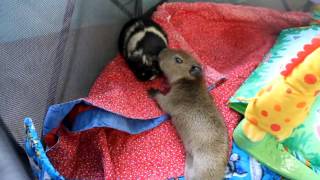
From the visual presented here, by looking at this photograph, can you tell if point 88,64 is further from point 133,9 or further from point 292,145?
point 292,145

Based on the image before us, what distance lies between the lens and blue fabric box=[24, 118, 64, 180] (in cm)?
122

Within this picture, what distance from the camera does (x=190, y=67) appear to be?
5.66 ft

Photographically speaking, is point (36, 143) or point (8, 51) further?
point (8, 51)

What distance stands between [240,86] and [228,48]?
356 mm

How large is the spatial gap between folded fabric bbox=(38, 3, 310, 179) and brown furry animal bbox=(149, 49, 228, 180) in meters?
0.06

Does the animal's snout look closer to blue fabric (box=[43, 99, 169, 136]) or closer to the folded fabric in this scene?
the folded fabric

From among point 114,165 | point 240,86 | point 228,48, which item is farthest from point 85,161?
point 228,48

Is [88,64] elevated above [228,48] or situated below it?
above

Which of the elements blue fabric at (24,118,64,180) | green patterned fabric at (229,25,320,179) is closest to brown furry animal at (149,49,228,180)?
green patterned fabric at (229,25,320,179)

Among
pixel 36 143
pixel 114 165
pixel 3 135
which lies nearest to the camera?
pixel 36 143

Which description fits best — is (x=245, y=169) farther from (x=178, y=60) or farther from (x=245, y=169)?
(x=178, y=60)

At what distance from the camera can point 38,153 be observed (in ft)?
4.05

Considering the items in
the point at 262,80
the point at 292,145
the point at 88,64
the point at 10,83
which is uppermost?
the point at 10,83

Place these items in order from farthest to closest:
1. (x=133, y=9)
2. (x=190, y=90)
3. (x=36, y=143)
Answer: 1. (x=133, y=9)
2. (x=190, y=90)
3. (x=36, y=143)
